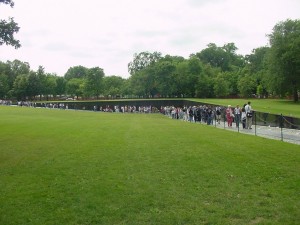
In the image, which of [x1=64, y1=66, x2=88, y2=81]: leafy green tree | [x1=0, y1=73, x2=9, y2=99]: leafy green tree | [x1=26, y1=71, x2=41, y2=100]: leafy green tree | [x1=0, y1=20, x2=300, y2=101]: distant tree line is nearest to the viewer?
[x1=0, y1=20, x2=300, y2=101]: distant tree line

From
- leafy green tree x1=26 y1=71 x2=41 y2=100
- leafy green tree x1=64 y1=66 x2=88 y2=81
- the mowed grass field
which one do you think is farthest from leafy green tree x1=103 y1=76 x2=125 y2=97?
the mowed grass field

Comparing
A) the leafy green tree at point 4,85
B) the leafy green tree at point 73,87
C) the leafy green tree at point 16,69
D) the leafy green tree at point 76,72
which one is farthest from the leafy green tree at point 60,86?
the leafy green tree at point 76,72

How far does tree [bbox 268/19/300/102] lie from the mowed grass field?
51183 millimetres

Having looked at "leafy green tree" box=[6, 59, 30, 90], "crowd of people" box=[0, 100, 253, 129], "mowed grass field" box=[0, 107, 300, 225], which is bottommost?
"mowed grass field" box=[0, 107, 300, 225]

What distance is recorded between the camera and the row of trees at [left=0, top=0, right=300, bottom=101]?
65.1 metres

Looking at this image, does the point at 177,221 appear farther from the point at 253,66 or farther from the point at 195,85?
the point at 253,66

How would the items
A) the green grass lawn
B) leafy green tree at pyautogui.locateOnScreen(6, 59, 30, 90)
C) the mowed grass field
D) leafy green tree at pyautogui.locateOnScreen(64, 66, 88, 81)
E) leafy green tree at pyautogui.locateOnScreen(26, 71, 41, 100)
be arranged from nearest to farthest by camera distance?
1. the mowed grass field
2. the green grass lawn
3. leafy green tree at pyautogui.locateOnScreen(26, 71, 41, 100)
4. leafy green tree at pyautogui.locateOnScreen(6, 59, 30, 90)
5. leafy green tree at pyautogui.locateOnScreen(64, 66, 88, 81)

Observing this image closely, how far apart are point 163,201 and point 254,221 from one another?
211 centimetres

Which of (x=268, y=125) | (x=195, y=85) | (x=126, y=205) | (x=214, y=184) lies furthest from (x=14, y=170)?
(x=195, y=85)

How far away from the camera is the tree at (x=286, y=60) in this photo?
62.2 meters

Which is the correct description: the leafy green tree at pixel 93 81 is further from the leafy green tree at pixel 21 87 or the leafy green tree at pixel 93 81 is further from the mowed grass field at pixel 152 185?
the mowed grass field at pixel 152 185

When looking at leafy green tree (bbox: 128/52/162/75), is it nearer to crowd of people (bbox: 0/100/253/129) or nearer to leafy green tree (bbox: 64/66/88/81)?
leafy green tree (bbox: 64/66/88/81)

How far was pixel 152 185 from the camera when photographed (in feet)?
31.1

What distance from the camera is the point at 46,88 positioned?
359 ft
